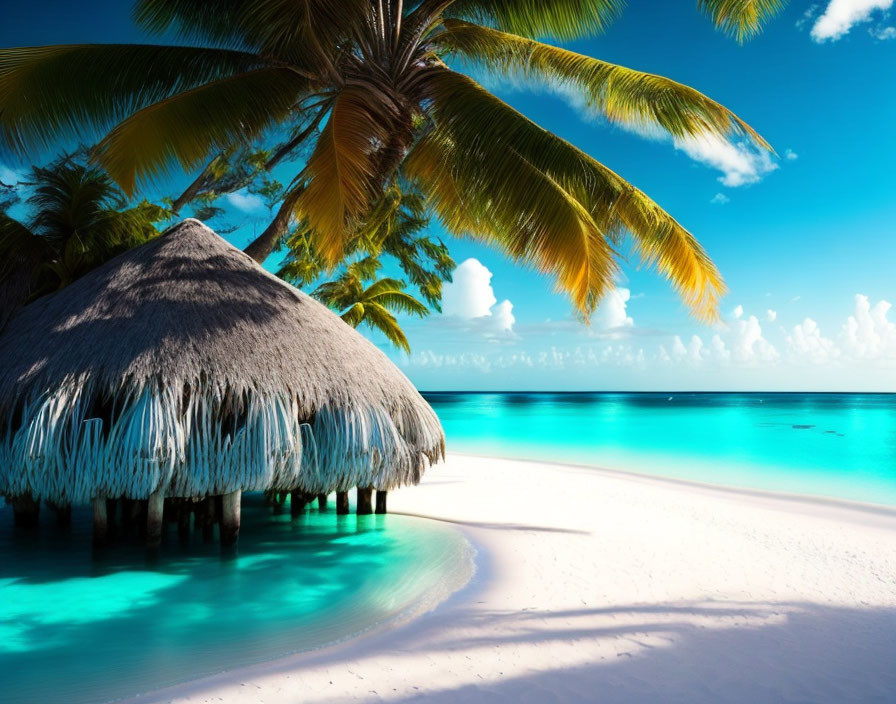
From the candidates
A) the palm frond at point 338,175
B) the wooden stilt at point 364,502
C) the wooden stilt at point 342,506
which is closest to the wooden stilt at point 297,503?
the wooden stilt at point 342,506

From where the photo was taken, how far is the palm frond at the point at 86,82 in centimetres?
530

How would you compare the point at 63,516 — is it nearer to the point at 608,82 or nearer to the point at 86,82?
the point at 86,82

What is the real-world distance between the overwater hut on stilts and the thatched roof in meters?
0.01

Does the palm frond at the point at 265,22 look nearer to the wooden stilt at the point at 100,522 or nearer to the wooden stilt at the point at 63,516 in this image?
the wooden stilt at the point at 100,522

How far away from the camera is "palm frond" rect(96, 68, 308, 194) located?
203 inches

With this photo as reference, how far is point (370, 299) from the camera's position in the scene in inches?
645

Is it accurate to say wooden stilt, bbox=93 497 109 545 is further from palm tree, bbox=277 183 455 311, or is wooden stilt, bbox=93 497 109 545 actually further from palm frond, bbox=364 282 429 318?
palm frond, bbox=364 282 429 318

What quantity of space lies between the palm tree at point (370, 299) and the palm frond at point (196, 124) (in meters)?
7.52

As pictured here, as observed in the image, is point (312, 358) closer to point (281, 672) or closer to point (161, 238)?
point (161, 238)

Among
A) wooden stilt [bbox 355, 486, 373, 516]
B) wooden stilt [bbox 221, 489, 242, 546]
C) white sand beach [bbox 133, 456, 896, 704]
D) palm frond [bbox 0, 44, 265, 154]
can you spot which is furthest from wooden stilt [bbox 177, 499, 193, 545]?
palm frond [bbox 0, 44, 265, 154]

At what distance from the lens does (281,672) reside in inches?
118

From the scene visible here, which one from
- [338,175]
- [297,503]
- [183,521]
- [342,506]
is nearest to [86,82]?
[338,175]

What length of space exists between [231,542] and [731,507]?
20.7ft

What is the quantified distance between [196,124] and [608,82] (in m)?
4.07
